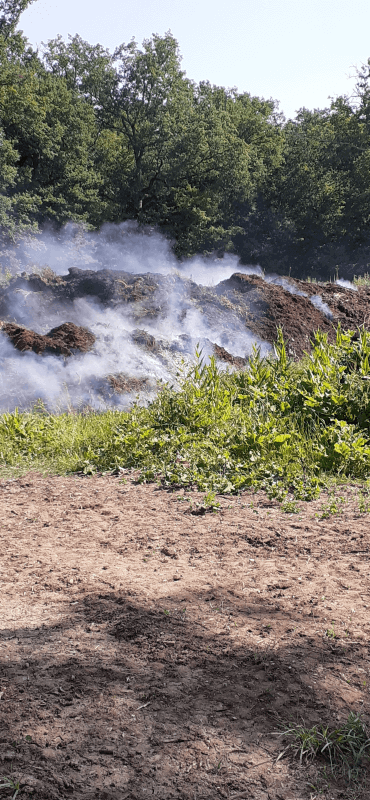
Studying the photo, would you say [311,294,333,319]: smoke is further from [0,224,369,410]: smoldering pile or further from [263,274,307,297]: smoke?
[263,274,307,297]: smoke

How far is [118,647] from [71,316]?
866 centimetres

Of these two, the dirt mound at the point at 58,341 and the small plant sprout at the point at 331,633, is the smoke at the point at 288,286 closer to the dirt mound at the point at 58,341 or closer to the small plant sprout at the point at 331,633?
the dirt mound at the point at 58,341

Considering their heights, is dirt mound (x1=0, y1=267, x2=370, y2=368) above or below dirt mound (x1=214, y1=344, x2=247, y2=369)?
above

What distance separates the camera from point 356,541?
3.26m

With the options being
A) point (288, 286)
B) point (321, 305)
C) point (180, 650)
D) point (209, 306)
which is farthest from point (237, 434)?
point (288, 286)

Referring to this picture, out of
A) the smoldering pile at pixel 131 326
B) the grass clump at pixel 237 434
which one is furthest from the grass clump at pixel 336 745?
the smoldering pile at pixel 131 326

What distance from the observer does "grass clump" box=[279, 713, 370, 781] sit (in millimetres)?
1632

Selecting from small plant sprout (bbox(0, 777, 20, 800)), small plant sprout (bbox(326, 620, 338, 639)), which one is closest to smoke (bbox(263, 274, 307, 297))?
small plant sprout (bbox(326, 620, 338, 639))

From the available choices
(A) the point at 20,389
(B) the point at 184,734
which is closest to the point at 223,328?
(A) the point at 20,389

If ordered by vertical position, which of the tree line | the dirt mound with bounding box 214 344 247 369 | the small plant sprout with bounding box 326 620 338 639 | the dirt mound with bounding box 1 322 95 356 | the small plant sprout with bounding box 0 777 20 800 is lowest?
the small plant sprout with bounding box 0 777 20 800

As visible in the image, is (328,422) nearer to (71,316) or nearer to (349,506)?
(349,506)

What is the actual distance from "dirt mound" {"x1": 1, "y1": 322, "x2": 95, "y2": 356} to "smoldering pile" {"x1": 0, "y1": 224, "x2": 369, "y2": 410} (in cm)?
1

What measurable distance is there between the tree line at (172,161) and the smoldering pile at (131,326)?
10.7 m

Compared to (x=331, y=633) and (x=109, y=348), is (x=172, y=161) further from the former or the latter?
(x=331, y=633)
